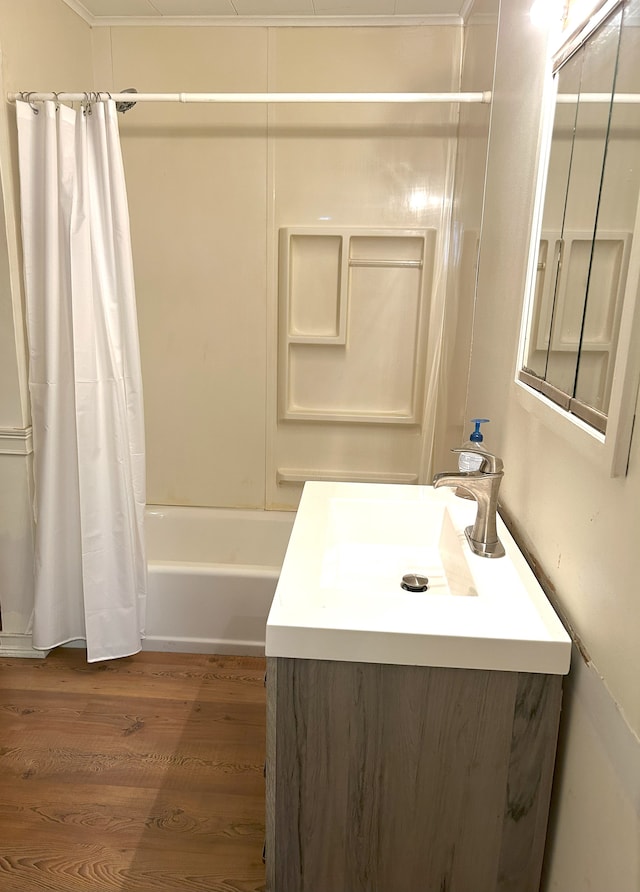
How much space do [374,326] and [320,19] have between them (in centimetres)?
120

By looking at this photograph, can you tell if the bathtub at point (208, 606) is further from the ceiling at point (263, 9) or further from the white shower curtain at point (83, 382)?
the ceiling at point (263, 9)

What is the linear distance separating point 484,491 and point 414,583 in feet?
0.79

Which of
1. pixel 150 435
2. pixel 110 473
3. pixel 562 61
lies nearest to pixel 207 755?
pixel 110 473

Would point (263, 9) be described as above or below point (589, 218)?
above

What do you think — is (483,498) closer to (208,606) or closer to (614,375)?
(614,375)

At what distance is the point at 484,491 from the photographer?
133cm

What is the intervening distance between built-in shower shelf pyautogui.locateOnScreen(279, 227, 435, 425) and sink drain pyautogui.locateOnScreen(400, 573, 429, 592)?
1527 millimetres

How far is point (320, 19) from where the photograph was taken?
2.55 m

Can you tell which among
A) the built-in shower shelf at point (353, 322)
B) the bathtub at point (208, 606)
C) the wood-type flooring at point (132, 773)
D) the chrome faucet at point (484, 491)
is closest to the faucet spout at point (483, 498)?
the chrome faucet at point (484, 491)

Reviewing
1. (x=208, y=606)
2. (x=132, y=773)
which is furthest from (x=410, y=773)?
(x=208, y=606)

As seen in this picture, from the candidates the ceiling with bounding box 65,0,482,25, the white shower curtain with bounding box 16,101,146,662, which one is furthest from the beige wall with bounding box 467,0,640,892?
the white shower curtain with bounding box 16,101,146,662

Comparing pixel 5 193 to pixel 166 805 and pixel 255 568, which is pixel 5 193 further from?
pixel 166 805

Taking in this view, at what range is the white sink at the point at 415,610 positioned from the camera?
1.01m

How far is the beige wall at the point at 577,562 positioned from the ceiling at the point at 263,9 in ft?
2.97
